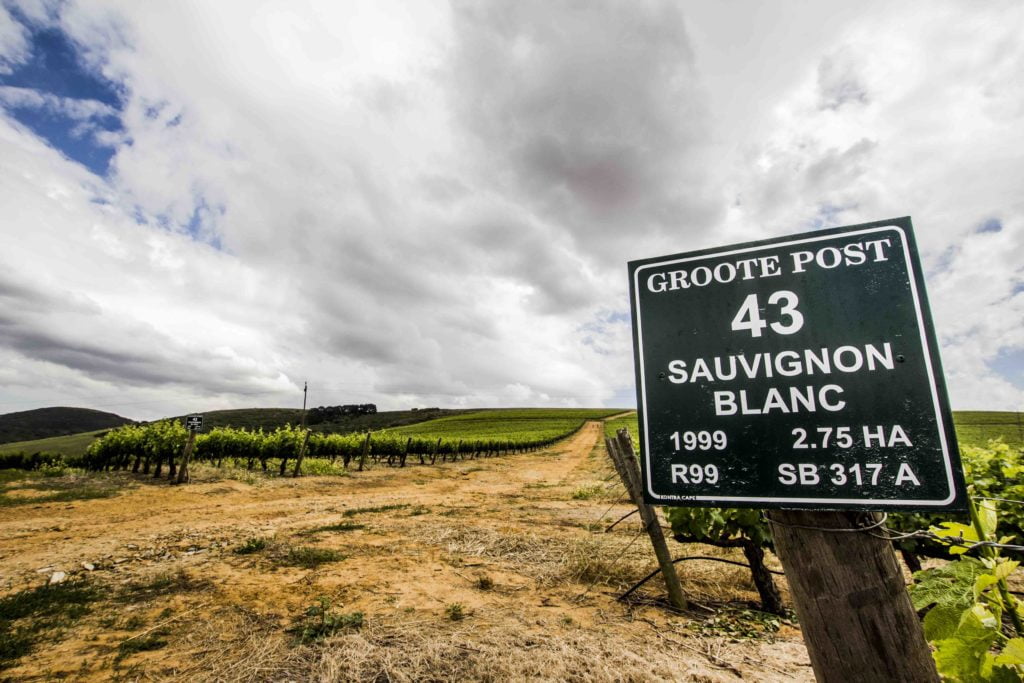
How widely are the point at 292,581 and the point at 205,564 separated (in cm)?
190

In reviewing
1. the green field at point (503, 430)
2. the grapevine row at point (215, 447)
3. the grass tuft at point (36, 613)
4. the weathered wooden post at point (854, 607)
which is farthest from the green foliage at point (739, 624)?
the green field at point (503, 430)

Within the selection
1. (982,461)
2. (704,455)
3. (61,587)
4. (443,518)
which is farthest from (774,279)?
(443,518)

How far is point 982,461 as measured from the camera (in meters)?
4.61

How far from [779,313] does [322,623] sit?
199 inches

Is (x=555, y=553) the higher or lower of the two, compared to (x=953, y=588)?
lower

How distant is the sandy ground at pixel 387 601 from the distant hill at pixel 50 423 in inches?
6236

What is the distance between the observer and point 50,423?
15138 centimetres

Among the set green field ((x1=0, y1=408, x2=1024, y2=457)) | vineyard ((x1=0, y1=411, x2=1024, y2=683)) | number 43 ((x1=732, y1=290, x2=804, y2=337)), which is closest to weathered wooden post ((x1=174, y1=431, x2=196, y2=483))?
vineyard ((x1=0, y1=411, x2=1024, y2=683))

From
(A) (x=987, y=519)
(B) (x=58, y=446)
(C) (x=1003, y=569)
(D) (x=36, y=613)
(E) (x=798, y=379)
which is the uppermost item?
(E) (x=798, y=379)

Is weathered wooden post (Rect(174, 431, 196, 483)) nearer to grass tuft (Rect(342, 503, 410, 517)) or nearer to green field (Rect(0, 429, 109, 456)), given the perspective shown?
grass tuft (Rect(342, 503, 410, 517))

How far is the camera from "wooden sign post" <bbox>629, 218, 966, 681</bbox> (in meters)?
1.45

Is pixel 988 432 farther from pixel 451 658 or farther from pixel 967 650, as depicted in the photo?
pixel 967 650

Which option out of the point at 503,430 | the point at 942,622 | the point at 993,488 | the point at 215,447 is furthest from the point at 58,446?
the point at 993,488

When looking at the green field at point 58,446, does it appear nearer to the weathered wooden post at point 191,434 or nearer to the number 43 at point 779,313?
the weathered wooden post at point 191,434
